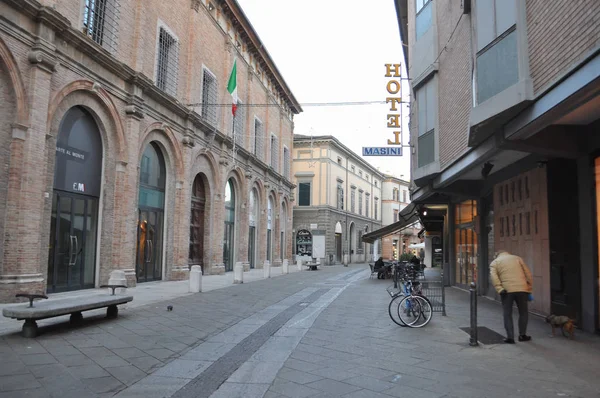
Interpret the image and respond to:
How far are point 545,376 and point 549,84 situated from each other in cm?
402

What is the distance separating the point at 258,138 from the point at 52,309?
82.1ft

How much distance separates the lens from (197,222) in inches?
910

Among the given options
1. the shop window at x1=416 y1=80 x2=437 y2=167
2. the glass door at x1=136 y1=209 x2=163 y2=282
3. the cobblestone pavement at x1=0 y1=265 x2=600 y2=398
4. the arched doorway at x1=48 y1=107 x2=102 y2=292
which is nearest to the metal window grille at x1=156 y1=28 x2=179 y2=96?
the arched doorway at x1=48 y1=107 x2=102 y2=292

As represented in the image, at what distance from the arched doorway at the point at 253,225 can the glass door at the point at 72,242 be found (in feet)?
54.0

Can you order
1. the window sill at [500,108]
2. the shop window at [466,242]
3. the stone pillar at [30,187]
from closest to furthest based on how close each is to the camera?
1. the window sill at [500,108]
2. the stone pillar at [30,187]
3. the shop window at [466,242]

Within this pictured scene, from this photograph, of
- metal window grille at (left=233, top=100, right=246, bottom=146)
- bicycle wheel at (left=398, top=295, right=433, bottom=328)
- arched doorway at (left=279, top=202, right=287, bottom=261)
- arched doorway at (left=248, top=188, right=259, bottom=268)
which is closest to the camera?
bicycle wheel at (left=398, top=295, right=433, bottom=328)

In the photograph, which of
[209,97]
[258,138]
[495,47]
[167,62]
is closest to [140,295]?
[167,62]

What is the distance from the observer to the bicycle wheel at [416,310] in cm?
898

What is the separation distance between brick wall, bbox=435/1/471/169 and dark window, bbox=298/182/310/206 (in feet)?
111

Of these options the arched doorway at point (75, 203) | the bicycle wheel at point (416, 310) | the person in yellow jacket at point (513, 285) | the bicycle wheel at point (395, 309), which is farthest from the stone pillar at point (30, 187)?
the person in yellow jacket at point (513, 285)

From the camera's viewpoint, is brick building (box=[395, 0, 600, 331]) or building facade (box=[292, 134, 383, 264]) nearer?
brick building (box=[395, 0, 600, 331])

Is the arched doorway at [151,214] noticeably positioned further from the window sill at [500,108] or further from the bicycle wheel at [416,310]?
the window sill at [500,108]

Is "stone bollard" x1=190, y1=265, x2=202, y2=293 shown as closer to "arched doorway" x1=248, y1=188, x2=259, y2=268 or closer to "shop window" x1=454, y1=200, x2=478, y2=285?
"shop window" x1=454, y1=200, x2=478, y2=285

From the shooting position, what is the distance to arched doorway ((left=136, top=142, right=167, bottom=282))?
1772cm
